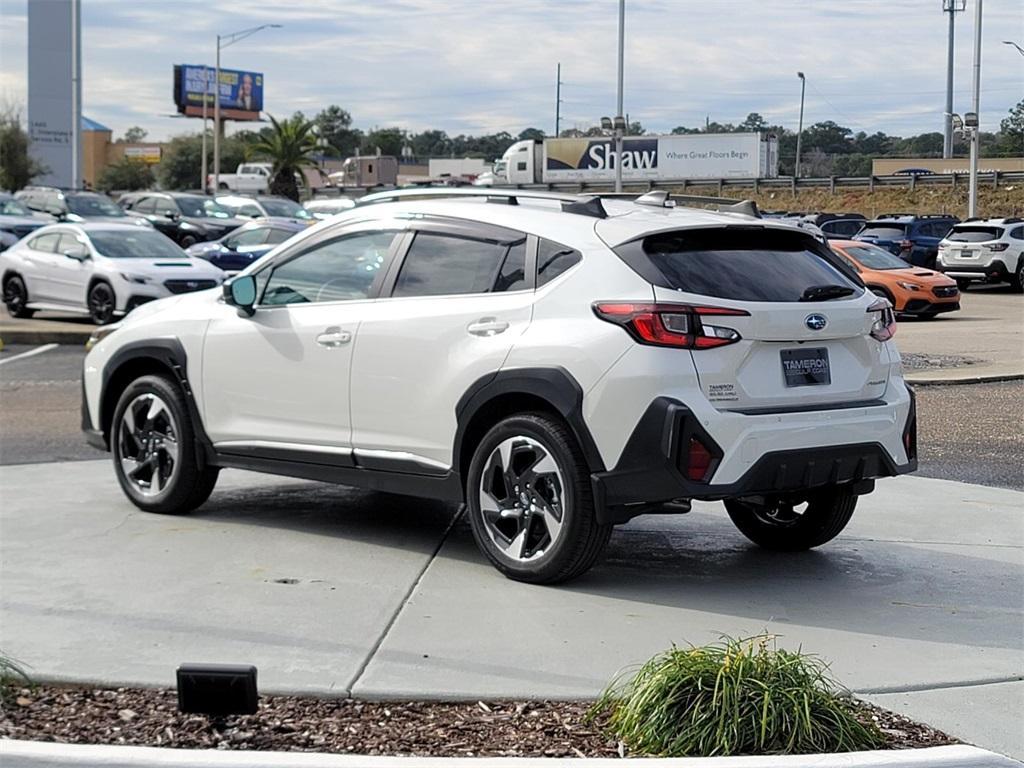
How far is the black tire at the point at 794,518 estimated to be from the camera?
7.20 m

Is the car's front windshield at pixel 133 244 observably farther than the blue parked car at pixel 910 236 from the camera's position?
No

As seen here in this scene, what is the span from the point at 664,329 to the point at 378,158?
79.6 meters

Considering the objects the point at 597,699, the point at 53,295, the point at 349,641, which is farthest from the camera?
the point at 53,295

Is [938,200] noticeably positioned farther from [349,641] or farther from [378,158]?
[349,641]

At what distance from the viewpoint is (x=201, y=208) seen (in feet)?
132

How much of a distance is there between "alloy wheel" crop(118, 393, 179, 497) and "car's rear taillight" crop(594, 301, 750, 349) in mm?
3129

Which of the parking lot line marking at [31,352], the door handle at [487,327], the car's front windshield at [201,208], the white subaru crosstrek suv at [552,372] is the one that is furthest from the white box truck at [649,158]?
the door handle at [487,327]

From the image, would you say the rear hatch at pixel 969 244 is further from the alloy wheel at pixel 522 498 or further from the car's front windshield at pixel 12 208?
the alloy wheel at pixel 522 498

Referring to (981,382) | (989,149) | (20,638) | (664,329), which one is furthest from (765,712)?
(989,149)

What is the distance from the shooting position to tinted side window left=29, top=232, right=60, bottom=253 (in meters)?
22.0

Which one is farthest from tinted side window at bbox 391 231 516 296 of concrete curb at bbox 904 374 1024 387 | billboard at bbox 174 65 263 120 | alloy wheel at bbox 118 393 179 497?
billboard at bbox 174 65 263 120

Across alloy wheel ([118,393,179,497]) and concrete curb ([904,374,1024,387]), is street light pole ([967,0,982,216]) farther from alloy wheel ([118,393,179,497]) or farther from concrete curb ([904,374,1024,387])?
alloy wheel ([118,393,179,497])

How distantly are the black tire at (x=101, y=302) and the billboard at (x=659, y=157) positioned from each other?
55.4 m

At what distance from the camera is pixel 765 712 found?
4.25m
